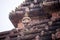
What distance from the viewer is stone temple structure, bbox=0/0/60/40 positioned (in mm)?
7477

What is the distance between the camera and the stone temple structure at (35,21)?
748 centimetres

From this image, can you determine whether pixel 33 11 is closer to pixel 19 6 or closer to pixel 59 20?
pixel 19 6

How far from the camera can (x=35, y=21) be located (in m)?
9.05

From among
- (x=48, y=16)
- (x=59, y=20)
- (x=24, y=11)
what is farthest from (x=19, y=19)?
(x=59, y=20)

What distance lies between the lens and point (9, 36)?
8.02m

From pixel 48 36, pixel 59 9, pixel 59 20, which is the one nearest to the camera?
pixel 48 36

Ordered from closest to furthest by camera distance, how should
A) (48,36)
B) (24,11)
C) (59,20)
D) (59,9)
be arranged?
(48,36), (59,20), (59,9), (24,11)

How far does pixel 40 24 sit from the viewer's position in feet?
27.0

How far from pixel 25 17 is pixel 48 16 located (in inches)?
33.3

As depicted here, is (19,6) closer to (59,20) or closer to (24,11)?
(24,11)

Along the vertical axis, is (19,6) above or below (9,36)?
above

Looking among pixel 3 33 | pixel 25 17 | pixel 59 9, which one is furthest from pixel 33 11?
pixel 3 33

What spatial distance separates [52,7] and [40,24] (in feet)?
3.39

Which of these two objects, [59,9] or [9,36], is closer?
[9,36]
